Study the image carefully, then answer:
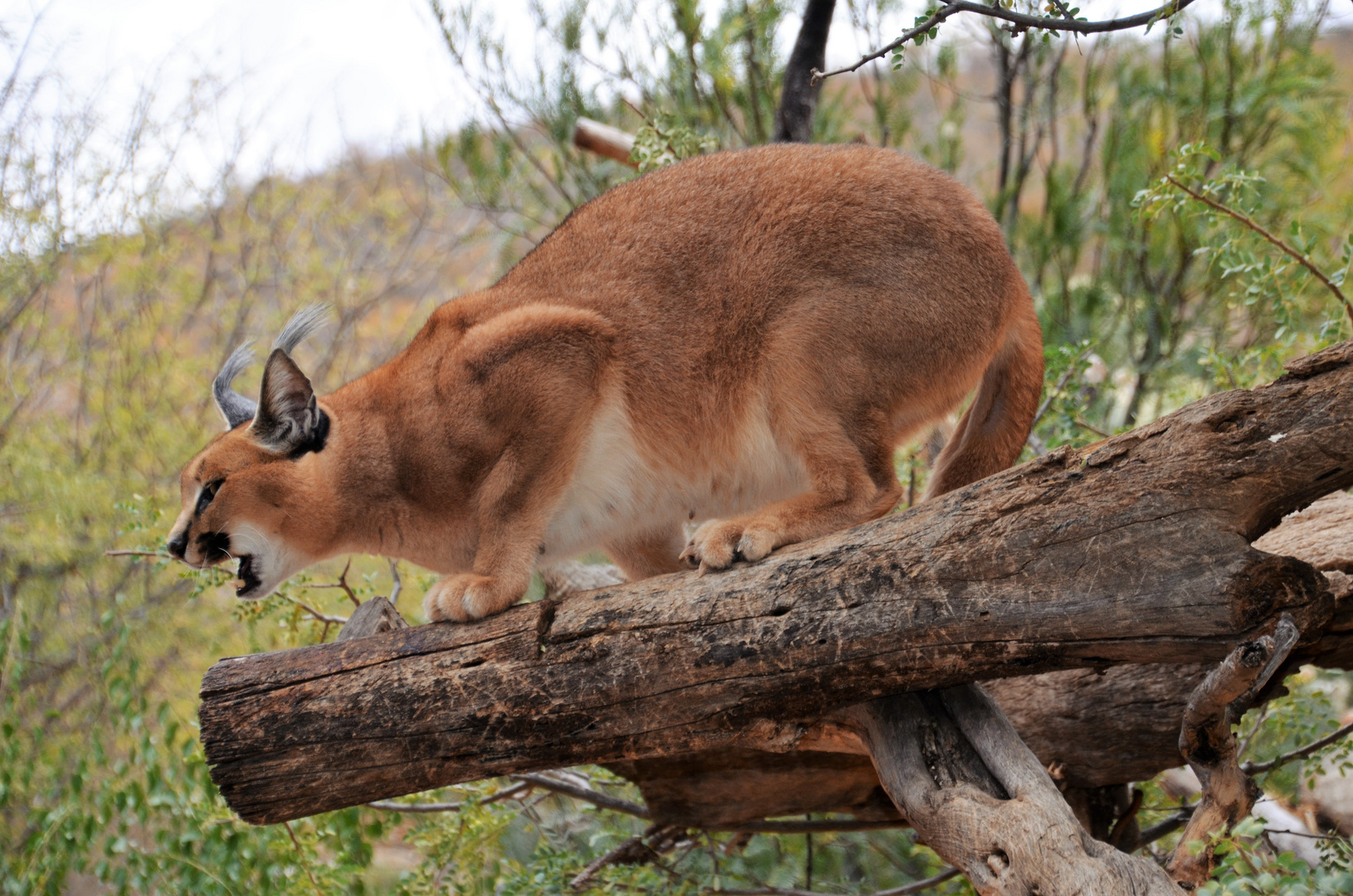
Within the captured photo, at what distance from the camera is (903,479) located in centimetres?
501

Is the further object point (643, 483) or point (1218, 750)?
point (643, 483)

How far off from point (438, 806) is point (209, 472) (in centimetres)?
178

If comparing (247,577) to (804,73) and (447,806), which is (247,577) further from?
(804,73)

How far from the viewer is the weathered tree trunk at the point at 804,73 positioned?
4652mm

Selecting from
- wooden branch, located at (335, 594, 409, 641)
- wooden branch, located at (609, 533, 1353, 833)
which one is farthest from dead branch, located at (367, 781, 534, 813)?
wooden branch, located at (335, 594, 409, 641)

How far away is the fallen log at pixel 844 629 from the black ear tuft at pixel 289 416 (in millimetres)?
810

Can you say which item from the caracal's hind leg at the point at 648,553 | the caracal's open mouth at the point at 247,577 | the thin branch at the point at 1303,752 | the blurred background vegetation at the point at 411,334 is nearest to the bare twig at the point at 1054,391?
the blurred background vegetation at the point at 411,334

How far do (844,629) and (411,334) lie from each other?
7213mm

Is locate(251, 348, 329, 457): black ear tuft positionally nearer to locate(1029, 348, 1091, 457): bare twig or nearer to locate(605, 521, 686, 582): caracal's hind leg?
locate(605, 521, 686, 582): caracal's hind leg

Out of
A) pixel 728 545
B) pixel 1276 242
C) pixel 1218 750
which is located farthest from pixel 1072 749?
pixel 1276 242

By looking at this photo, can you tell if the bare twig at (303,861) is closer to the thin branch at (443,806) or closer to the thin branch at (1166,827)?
the thin branch at (443,806)

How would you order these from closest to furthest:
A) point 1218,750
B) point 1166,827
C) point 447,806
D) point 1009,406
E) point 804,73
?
point 1218,750 < point 1009,406 < point 1166,827 < point 447,806 < point 804,73

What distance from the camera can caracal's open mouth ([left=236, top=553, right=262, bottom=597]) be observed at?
3.38 metres

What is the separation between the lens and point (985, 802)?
2.38 m
